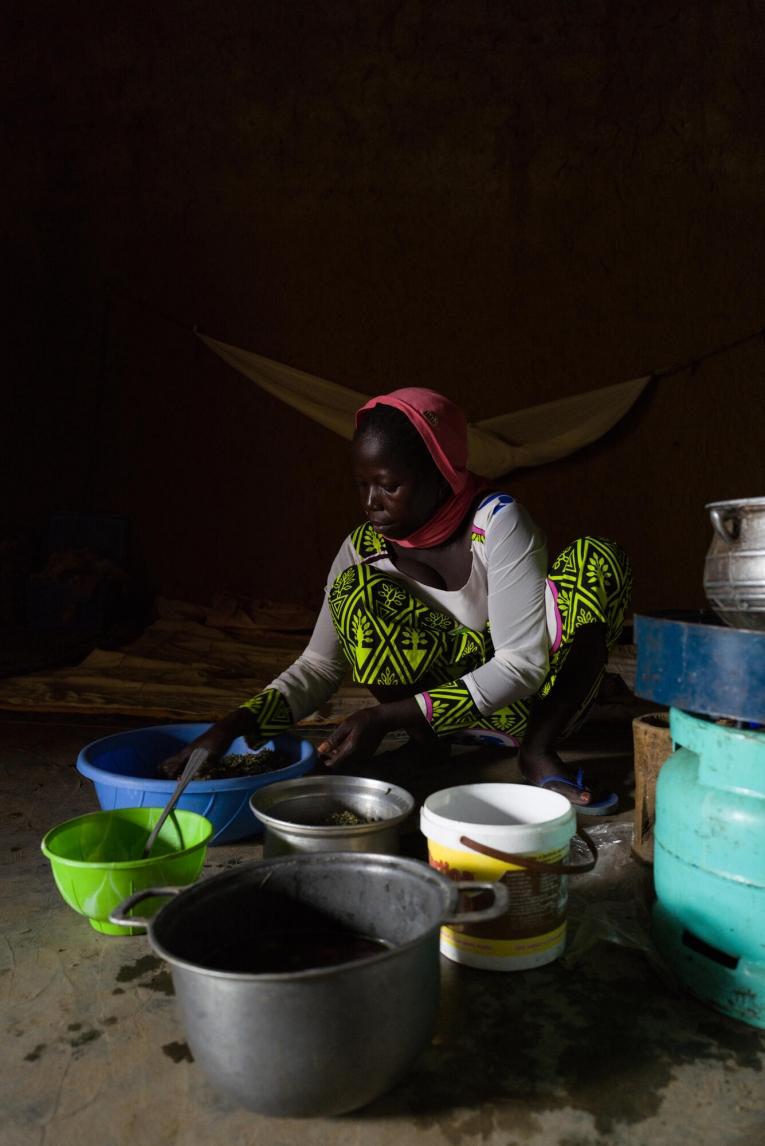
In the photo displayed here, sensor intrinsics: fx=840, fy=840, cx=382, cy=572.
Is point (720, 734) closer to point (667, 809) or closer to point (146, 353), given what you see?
point (667, 809)

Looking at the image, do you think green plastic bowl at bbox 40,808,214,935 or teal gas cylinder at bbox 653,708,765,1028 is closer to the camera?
teal gas cylinder at bbox 653,708,765,1028

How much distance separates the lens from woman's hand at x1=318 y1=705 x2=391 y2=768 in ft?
5.17

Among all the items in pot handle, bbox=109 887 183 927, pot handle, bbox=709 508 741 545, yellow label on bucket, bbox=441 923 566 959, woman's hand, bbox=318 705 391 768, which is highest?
pot handle, bbox=709 508 741 545

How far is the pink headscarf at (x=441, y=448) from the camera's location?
5.54 ft

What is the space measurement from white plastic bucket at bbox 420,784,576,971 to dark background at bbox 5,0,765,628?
9.89 ft

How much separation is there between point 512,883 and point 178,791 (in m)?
0.56

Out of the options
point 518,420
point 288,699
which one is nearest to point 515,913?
point 288,699

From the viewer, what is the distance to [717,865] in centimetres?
101

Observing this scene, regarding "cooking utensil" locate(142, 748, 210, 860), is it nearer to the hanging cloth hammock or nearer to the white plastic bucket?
the white plastic bucket

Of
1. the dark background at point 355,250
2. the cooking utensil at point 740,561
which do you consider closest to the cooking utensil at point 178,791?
A: the cooking utensil at point 740,561

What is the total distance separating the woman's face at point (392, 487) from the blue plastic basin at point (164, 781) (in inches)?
19.2

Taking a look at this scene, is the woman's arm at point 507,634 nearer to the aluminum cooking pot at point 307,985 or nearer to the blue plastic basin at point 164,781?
the blue plastic basin at point 164,781

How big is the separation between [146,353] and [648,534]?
2677 mm

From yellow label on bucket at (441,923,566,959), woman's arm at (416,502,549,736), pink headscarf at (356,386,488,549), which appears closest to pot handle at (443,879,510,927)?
yellow label on bucket at (441,923,566,959)
